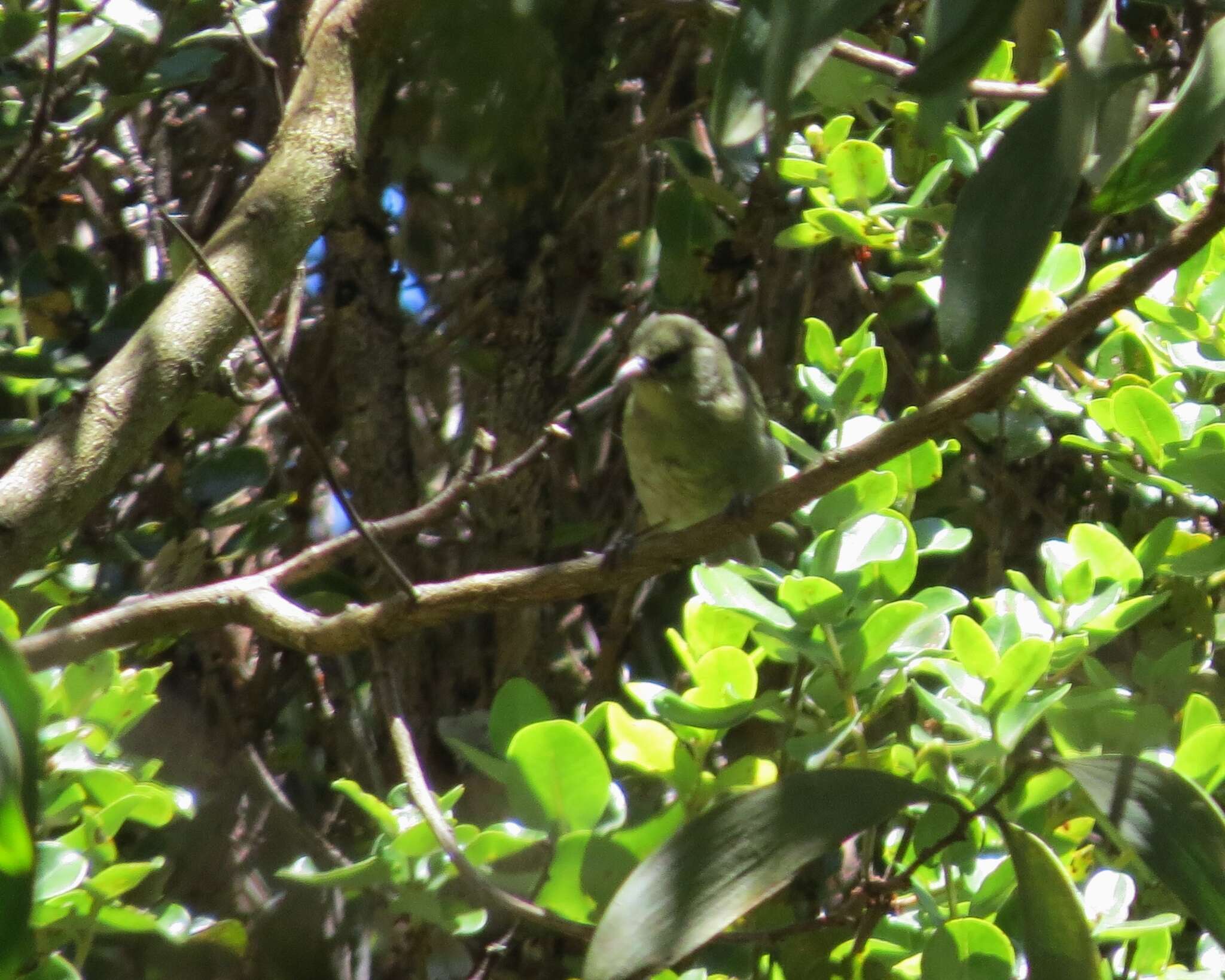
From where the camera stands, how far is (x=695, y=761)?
200cm

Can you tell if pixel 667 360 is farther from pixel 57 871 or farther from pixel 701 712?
pixel 57 871

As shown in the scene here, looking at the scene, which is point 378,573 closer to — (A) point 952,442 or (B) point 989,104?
(A) point 952,442

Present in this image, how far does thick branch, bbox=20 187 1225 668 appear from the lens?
5.61ft

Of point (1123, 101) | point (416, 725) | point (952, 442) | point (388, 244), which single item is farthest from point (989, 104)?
point (416, 725)

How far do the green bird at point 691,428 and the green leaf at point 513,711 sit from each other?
50.3 inches

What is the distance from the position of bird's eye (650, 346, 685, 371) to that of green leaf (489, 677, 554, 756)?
1.49 m

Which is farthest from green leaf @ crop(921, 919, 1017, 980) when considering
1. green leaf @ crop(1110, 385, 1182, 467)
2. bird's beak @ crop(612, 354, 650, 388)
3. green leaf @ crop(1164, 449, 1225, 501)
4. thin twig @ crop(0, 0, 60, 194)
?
thin twig @ crop(0, 0, 60, 194)

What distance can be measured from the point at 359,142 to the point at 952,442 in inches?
47.3

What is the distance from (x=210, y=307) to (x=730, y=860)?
45.8 inches

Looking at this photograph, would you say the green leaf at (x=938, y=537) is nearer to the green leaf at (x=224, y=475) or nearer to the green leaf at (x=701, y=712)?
the green leaf at (x=701, y=712)

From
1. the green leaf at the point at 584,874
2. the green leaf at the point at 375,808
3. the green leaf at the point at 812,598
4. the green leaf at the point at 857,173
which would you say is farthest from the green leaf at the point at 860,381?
the green leaf at the point at 375,808

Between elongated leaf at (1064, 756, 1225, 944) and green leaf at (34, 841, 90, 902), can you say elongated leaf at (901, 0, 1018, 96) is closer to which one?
elongated leaf at (1064, 756, 1225, 944)

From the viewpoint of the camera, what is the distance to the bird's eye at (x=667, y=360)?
11.1 feet

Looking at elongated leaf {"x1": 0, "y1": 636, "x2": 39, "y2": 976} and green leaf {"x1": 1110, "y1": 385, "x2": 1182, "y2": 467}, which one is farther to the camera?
green leaf {"x1": 1110, "y1": 385, "x2": 1182, "y2": 467}
